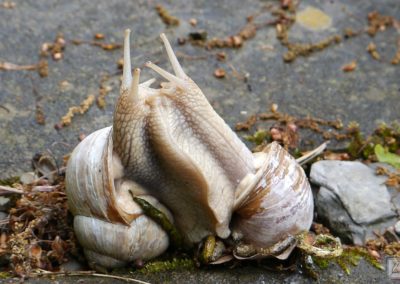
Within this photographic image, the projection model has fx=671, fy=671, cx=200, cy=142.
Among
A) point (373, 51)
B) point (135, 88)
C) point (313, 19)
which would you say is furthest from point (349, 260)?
point (313, 19)

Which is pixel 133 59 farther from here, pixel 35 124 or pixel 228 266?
pixel 228 266

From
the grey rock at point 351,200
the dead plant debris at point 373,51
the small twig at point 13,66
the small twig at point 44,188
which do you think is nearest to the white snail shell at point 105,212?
the small twig at point 44,188

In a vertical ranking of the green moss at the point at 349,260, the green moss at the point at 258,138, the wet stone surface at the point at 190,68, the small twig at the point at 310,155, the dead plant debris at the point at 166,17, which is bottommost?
the green moss at the point at 349,260

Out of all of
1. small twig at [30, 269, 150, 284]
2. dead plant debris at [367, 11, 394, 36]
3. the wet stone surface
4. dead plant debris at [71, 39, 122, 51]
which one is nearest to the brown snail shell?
small twig at [30, 269, 150, 284]

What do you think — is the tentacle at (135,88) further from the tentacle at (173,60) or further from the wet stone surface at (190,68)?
the wet stone surface at (190,68)

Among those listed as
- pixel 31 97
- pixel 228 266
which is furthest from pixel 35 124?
pixel 228 266

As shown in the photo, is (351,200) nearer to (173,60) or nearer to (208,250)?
(208,250)

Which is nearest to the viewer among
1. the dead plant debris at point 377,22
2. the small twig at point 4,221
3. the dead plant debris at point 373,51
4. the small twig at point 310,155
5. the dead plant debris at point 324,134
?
the small twig at point 4,221
